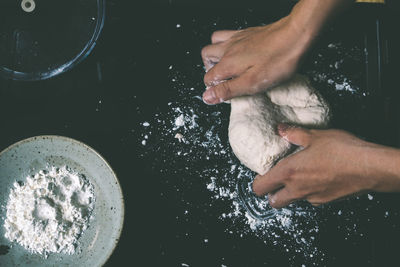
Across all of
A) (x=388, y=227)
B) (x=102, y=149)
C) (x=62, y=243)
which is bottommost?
(x=388, y=227)

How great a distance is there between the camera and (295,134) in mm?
879

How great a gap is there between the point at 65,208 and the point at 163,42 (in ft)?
1.89

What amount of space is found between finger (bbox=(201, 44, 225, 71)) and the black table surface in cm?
3

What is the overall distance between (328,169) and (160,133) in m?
0.49

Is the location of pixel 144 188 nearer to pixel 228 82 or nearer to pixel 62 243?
pixel 62 243

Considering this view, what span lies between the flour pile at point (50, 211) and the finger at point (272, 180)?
48 centimetres

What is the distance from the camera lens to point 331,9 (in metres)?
0.81

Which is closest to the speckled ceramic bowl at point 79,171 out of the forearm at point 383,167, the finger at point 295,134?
the finger at point 295,134

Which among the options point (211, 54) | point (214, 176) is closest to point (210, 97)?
point (211, 54)

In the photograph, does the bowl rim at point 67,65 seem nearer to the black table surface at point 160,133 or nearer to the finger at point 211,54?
the black table surface at point 160,133

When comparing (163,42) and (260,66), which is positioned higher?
(163,42)

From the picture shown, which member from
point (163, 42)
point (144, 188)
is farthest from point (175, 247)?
point (163, 42)

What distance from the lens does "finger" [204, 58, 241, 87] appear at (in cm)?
89

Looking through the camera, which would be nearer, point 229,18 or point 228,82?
point 228,82
